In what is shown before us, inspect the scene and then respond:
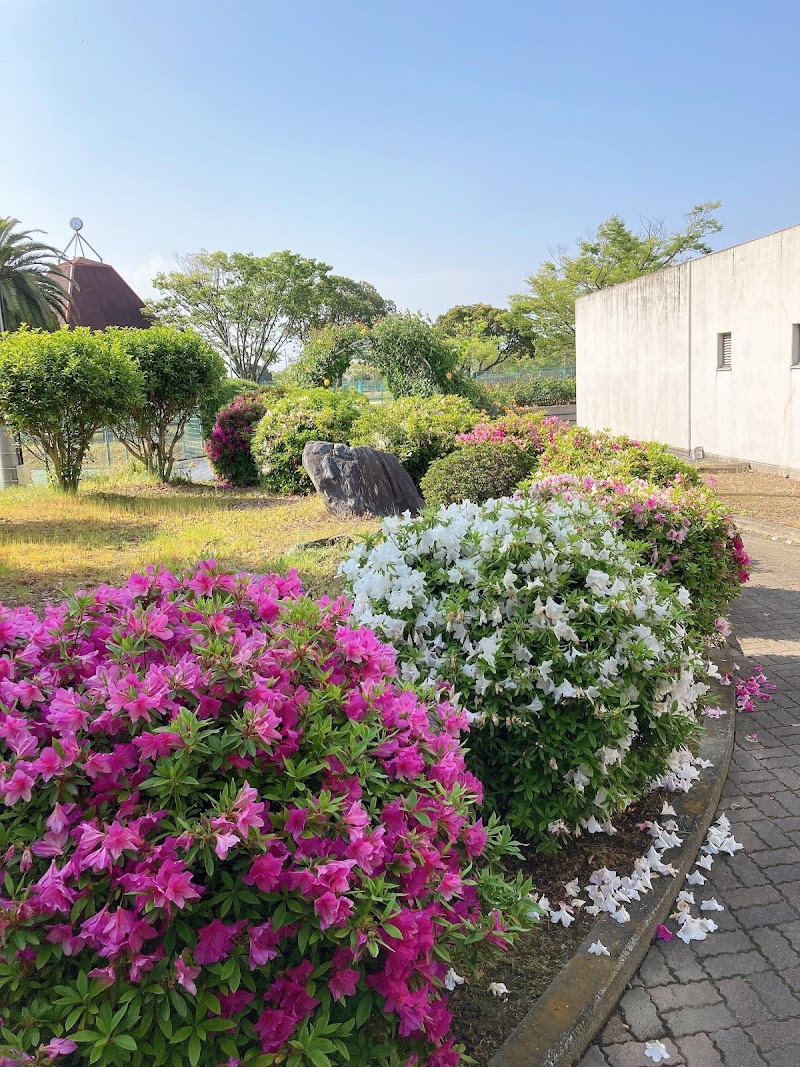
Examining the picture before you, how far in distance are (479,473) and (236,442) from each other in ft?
21.8

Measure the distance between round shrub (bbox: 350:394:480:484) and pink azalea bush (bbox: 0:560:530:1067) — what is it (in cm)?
888

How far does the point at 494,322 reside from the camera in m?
44.8

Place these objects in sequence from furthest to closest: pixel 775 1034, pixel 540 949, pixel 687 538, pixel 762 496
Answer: pixel 762 496 < pixel 687 538 < pixel 540 949 < pixel 775 1034

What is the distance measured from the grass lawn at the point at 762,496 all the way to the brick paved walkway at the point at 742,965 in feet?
20.0

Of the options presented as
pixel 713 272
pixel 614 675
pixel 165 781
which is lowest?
pixel 614 675

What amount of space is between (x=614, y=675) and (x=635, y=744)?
0.44 meters

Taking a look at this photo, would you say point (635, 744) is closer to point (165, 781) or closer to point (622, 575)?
point (622, 575)

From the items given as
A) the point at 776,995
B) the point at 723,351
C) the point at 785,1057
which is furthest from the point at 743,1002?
the point at 723,351

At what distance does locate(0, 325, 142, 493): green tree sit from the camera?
10.2 metres

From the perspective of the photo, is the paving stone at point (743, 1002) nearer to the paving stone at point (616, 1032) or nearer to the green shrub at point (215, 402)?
the paving stone at point (616, 1032)

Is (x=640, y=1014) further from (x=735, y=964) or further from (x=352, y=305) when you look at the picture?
(x=352, y=305)

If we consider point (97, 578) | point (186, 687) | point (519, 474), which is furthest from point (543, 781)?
point (519, 474)

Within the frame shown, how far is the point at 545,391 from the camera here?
112 feet

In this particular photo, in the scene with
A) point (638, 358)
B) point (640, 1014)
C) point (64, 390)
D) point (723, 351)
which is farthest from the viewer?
point (638, 358)
